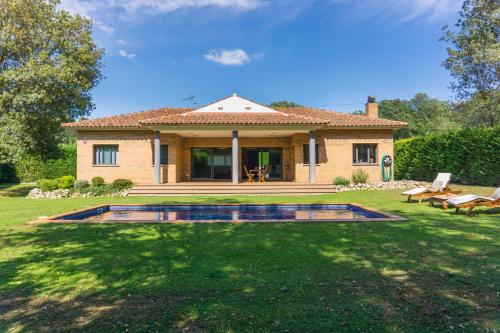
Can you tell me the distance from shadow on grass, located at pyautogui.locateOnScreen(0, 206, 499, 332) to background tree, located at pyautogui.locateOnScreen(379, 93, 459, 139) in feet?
168

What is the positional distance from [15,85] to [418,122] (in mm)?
56808

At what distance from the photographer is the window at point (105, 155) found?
19.5 metres

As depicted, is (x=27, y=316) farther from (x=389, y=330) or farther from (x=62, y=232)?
(x=62, y=232)

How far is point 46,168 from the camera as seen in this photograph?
26.1 m

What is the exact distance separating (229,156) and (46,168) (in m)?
16.0

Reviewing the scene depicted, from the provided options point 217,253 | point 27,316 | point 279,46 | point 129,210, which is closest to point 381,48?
point 279,46

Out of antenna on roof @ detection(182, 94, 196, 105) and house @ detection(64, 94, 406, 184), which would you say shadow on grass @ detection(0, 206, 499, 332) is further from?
antenna on roof @ detection(182, 94, 196, 105)

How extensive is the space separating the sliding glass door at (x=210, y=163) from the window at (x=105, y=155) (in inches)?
202

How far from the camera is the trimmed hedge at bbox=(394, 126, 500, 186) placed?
15102 mm

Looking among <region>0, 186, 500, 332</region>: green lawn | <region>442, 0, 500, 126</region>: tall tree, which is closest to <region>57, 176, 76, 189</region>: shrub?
<region>0, 186, 500, 332</region>: green lawn

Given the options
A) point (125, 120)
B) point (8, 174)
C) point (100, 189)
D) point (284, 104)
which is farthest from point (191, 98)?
point (284, 104)

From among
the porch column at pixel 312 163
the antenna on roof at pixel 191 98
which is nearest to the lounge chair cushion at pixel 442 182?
the porch column at pixel 312 163

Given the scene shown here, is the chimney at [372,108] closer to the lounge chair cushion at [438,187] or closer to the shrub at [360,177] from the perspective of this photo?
the shrub at [360,177]

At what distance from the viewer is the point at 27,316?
2875mm
